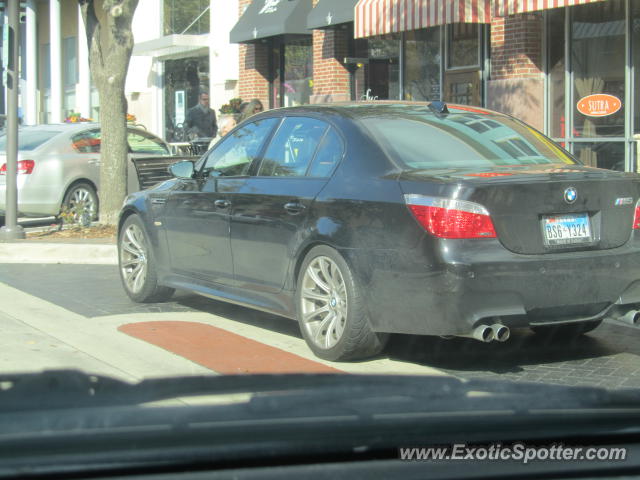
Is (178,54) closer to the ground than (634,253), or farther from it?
farther from it

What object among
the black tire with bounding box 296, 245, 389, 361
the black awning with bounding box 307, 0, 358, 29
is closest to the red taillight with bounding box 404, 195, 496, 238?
the black tire with bounding box 296, 245, 389, 361

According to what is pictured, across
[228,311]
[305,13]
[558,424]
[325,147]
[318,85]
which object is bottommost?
[228,311]

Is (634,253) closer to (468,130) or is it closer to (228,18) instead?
(468,130)

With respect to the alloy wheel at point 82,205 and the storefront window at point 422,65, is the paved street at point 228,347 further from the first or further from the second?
the storefront window at point 422,65

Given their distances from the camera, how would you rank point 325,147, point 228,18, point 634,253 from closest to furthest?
point 634,253, point 325,147, point 228,18

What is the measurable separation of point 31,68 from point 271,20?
17990 millimetres

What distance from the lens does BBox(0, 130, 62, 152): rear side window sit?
13.5 meters

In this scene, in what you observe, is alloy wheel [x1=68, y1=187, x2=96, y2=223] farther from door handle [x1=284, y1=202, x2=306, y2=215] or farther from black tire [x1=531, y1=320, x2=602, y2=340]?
black tire [x1=531, y1=320, x2=602, y2=340]

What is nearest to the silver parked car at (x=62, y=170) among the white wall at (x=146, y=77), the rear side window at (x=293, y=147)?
the rear side window at (x=293, y=147)

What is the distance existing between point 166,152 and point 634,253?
10.4 metres

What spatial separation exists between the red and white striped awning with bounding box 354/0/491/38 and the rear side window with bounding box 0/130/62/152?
17.1 feet

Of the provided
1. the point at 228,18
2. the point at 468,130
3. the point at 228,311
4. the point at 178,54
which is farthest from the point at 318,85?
the point at 468,130

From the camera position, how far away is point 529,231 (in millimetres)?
5137

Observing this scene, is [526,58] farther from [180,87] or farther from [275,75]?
[180,87]
